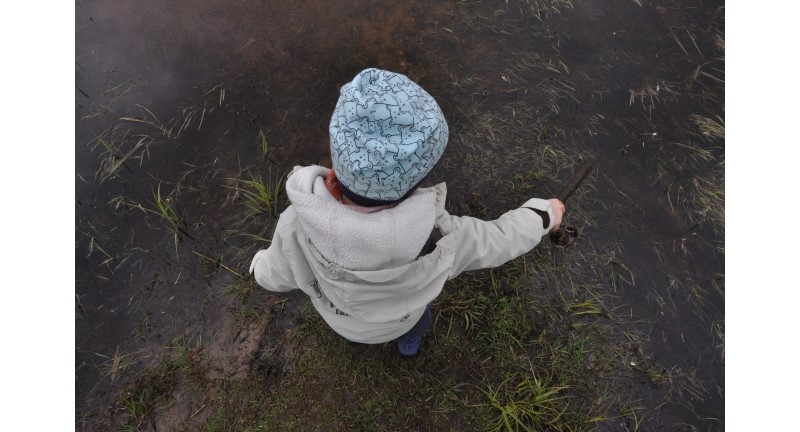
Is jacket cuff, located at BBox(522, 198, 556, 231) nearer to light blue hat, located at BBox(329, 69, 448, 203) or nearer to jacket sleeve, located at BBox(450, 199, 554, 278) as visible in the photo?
jacket sleeve, located at BBox(450, 199, 554, 278)

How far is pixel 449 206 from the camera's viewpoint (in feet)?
9.25

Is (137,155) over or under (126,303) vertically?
over

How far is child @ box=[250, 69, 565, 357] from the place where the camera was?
1319 mm

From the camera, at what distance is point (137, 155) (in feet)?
9.58

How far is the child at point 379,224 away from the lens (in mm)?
1319

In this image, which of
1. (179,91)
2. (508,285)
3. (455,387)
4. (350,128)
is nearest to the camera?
(350,128)

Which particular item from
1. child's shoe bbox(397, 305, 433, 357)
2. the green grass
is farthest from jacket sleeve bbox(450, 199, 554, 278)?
the green grass

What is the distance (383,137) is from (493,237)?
0.68 m

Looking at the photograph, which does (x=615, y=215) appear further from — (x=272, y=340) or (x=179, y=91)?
(x=179, y=91)

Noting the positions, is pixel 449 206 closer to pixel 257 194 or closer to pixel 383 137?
pixel 257 194

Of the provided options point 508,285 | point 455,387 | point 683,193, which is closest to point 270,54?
point 508,285

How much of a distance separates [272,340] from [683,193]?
8.24 ft

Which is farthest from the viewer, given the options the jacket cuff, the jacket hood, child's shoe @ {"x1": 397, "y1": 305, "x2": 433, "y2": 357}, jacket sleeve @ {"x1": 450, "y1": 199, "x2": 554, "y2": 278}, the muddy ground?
the muddy ground

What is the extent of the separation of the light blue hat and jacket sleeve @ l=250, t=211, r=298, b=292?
47 cm
